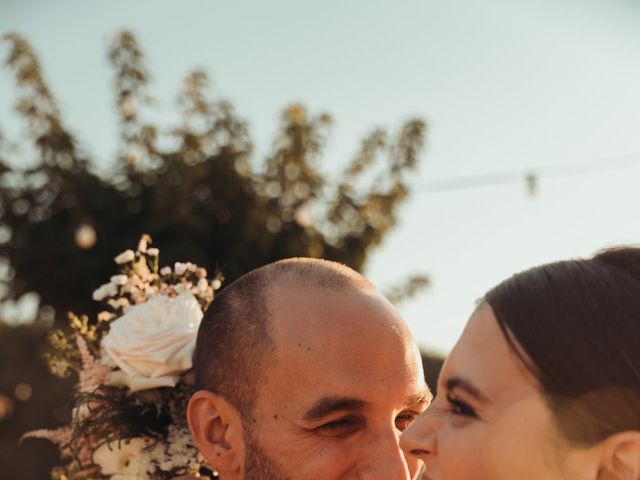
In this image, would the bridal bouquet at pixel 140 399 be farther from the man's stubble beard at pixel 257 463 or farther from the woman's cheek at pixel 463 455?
the woman's cheek at pixel 463 455

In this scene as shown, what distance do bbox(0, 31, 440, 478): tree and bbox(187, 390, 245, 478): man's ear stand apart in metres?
5.37

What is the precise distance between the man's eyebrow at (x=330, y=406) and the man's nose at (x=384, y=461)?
0.16 meters

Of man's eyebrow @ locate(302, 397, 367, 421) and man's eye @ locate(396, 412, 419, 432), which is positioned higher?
man's eyebrow @ locate(302, 397, 367, 421)

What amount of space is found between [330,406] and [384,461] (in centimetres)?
32

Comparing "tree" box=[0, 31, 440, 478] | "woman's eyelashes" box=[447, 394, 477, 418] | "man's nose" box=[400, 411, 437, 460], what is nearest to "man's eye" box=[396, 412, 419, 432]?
"man's nose" box=[400, 411, 437, 460]

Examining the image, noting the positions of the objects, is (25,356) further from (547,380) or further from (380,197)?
(547,380)

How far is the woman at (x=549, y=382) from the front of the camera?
8.71 ft

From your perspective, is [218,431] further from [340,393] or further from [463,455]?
[463,455]

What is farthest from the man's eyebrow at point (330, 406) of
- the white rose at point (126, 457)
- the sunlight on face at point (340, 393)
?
the white rose at point (126, 457)

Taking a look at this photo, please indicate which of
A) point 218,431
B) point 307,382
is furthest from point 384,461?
point 218,431

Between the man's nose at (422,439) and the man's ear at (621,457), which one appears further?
the man's nose at (422,439)

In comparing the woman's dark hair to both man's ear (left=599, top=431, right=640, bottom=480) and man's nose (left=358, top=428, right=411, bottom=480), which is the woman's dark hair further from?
man's nose (left=358, top=428, right=411, bottom=480)

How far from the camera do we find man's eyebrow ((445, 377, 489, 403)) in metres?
2.83

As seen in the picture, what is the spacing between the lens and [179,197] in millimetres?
10023
